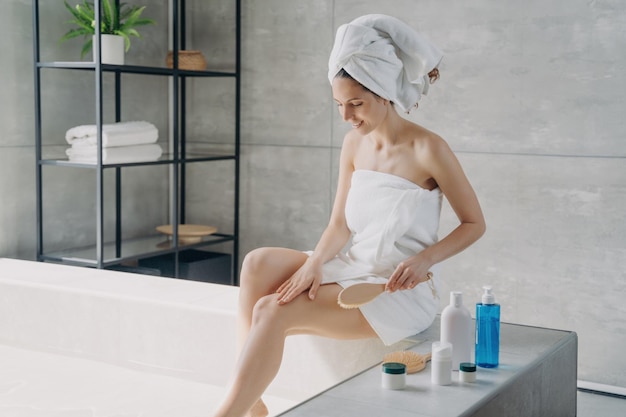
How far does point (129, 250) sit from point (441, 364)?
233 centimetres

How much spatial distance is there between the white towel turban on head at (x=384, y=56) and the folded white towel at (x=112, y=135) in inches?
62.8

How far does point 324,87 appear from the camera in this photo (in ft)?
12.9

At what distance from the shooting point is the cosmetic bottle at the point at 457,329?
2107 millimetres

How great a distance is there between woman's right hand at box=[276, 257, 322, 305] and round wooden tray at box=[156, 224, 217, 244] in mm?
1855

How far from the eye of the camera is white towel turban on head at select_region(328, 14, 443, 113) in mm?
2207

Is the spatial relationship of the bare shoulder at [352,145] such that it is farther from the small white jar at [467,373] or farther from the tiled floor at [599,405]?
the tiled floor at [599,405]

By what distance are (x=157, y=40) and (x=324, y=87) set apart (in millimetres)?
943

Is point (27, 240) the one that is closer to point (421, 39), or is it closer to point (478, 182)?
point (478, 182)

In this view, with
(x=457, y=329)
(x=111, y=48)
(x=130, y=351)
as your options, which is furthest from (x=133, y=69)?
(x=457, y=329)

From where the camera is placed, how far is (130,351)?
2.81 metres

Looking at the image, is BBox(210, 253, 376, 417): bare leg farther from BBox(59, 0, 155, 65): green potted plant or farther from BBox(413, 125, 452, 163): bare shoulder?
BBox(59, 0, 155, 65): green potted plant

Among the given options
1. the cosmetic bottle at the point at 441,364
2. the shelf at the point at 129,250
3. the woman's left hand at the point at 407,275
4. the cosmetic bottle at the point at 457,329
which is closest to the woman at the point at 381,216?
the woman's left hand at the point at 407,275

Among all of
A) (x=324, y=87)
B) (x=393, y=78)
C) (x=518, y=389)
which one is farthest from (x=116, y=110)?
(x=518, y=389)

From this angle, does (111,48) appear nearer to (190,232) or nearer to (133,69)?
(133,69)
